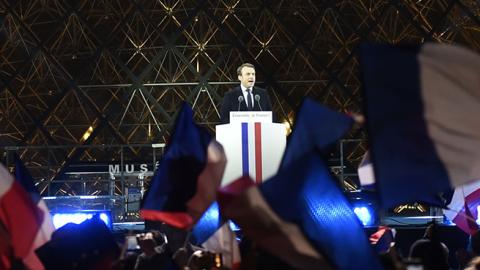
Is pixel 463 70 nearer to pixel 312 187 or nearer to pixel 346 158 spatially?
pixel 312 187

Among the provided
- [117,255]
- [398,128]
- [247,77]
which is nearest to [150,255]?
[117,255]

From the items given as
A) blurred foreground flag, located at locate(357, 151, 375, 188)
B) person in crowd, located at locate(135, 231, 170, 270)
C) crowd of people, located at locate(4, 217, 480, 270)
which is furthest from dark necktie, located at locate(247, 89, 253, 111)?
person in crowd, located at locate(135, 231, 170, 270)

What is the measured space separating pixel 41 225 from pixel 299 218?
1332 mm

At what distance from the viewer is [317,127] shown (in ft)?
12.1

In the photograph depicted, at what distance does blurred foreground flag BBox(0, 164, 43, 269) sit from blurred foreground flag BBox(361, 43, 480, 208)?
1.48 meters

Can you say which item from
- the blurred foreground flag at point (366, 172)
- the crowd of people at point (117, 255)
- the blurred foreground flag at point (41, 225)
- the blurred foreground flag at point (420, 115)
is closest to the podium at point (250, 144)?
the blurred foreground flag at point (366, 172)

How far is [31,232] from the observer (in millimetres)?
4242

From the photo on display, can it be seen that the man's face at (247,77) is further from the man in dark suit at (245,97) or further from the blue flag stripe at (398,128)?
the blue flag stripe at (398,128)

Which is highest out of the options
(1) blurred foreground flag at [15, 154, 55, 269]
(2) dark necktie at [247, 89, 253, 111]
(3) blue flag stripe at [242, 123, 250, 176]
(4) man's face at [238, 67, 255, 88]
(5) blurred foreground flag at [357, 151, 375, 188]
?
(4) man's face at [238, 67, 255, 88]

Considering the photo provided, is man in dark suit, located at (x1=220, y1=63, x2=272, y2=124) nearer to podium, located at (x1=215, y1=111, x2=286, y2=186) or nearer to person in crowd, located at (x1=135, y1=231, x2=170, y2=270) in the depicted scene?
podium, located at (x1=215, y1=111, x2=286, y2=186)

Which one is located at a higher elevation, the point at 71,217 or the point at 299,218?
the point at 71,217

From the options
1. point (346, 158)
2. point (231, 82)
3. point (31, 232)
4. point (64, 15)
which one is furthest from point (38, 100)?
point (31, 232)

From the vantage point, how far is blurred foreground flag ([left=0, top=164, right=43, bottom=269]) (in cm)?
412

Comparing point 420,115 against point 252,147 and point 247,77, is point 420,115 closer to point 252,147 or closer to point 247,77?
point 252,147
